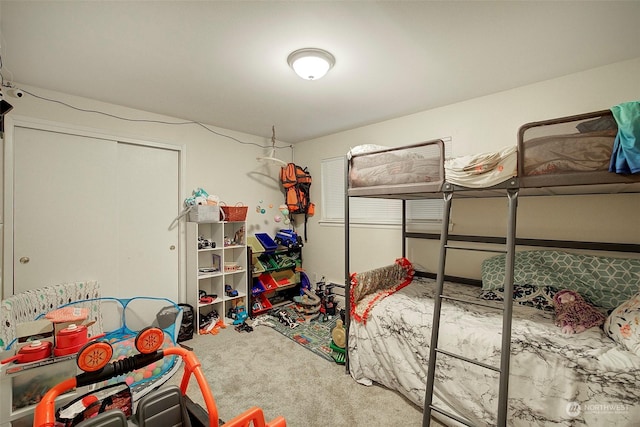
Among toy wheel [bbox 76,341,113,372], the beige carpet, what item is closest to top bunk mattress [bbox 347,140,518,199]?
the beige carpet

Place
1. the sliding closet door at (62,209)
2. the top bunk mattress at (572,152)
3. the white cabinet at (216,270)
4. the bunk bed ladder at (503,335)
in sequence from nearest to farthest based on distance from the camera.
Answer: the top bunk mattress at (572,152)
the bunk bed ladder at (503,335)
the sliding closet door at (62,209)
the white cabinet at (216,270)

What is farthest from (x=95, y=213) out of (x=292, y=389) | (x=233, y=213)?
(x=292, y=389)

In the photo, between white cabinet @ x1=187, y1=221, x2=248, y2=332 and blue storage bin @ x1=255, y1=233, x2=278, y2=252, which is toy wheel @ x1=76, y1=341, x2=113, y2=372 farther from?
blue storage bin @ x1=255, y1=233, x2=278, y2=252

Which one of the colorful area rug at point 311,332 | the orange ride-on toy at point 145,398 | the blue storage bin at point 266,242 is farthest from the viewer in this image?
the blue storage bin at point 266,242

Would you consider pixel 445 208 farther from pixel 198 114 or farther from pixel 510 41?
pixel 198 114

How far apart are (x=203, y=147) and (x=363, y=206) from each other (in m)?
2.25

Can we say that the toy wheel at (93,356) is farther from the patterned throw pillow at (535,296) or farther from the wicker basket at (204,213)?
the patterned throw pillow at (535,296)

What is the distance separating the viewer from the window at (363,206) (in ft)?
10.2

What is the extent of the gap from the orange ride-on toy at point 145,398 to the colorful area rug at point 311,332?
5.07ft

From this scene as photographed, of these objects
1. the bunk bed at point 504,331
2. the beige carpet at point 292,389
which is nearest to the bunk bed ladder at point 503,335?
the bunk bed at point 504,331

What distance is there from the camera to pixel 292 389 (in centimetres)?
216

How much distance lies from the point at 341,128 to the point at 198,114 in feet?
5.99

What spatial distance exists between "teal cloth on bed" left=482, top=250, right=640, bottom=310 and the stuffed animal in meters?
0.20

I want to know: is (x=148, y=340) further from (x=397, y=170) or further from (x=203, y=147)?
(x=203, y=147)
